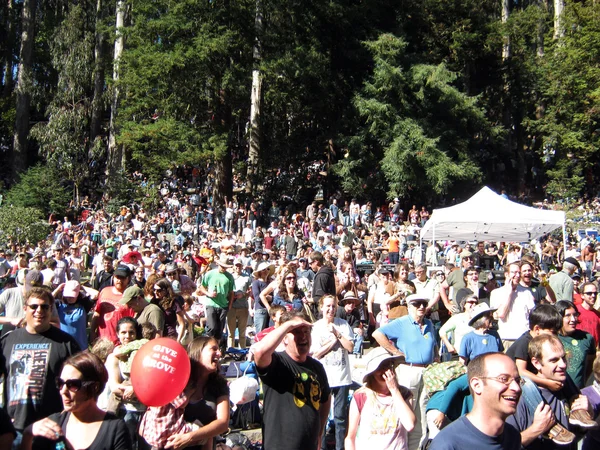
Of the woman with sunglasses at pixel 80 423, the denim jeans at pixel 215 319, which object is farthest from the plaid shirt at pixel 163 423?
the denim jeans at pixel 215 319

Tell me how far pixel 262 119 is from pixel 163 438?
89.0ft

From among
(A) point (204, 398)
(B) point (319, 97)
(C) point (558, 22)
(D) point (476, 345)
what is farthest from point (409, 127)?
(A) point (204, 398)

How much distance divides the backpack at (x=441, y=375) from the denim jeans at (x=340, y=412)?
1433mm

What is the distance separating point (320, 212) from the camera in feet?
83.9

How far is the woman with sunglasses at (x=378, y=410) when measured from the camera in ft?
12.4

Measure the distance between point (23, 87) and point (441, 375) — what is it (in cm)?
3412

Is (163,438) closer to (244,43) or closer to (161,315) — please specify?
(161,315)

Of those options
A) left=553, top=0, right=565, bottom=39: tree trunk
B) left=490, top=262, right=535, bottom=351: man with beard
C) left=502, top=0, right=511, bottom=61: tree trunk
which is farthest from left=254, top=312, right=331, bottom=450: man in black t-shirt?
left=553, top=0, right=565, bottom=39: tree trunk

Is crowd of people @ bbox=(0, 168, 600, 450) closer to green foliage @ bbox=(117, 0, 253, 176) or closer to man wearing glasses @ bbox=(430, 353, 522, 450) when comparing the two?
man wearing glasses @ bbox=(430, 353, 522, 450)

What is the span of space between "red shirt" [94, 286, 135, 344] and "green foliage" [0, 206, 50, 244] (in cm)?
1763

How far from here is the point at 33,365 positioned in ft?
12.9

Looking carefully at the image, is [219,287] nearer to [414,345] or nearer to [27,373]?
[414,345]

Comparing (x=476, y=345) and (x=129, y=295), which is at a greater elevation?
(x=129, y=295)

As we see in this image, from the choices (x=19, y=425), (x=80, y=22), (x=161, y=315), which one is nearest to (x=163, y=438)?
(x=19, y=425)
